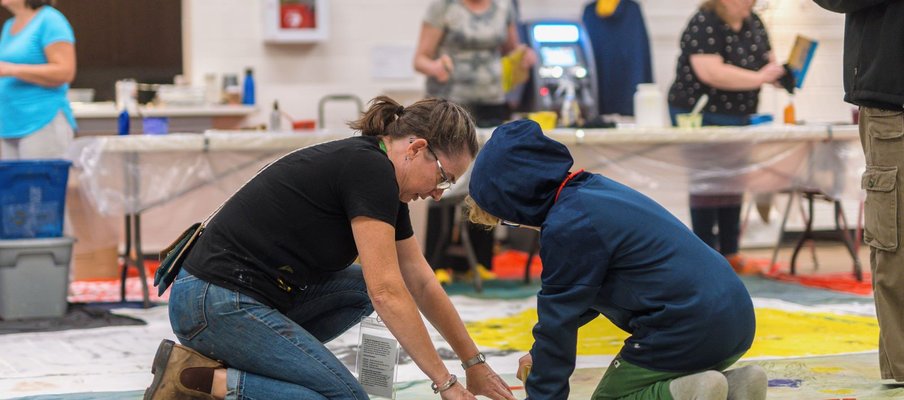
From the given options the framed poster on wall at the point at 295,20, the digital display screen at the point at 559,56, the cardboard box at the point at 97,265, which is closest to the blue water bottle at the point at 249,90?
the framed poster on wall at the point at 295,20

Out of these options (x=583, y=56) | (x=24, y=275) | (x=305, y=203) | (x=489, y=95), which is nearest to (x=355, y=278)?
(x=305, y=203)

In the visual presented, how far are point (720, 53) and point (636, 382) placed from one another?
3.45 meters

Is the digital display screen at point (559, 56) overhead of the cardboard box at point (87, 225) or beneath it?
overhead

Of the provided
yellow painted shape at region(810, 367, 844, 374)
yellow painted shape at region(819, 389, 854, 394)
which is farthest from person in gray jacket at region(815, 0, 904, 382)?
yellow painted shape at region(810, 367, 844, 374)

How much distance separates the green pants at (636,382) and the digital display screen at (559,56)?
14.9 ft

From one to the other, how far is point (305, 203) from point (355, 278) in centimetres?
38

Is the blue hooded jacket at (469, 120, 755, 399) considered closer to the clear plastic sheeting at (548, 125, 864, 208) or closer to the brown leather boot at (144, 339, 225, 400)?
the brown leather boot at (144, 339, 225, 400)

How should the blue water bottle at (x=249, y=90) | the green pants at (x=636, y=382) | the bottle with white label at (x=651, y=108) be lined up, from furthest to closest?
the blue water bottle at (x=249, y=90), the bottle with white label at (x=651, y=108), the green pants at (x=636, y=382)

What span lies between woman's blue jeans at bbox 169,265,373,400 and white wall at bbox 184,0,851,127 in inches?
184

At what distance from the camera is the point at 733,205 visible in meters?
5.80

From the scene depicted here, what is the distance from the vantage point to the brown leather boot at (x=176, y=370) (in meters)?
2.49

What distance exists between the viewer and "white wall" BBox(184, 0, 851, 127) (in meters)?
7.11

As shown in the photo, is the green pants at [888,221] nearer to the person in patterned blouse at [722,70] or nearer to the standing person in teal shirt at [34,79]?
the person in patterned blouse at [722,70]

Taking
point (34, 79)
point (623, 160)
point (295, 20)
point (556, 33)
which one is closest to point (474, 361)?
point (623, 160)
